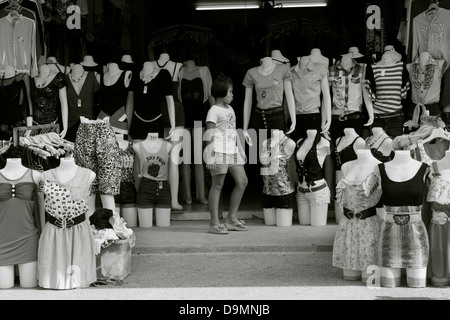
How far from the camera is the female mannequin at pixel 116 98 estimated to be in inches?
284

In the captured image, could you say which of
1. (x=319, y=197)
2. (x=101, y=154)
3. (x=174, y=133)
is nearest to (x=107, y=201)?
(x=101, y=154)

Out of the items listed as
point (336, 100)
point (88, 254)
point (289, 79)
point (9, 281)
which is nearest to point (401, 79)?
point (336, 100)

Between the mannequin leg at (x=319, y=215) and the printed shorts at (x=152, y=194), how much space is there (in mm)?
1454

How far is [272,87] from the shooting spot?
7.15 meters

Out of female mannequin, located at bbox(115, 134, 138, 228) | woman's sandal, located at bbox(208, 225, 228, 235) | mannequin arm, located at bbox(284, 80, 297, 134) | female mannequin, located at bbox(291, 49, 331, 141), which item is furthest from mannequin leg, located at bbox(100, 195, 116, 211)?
female mannequin, located at bbox(291, 49, 331, 141)

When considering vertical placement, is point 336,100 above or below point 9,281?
above

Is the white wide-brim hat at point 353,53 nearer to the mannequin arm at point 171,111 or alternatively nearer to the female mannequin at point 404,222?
the mannequin arm at point 171,111

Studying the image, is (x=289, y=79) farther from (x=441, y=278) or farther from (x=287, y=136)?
(x=441, y=278)

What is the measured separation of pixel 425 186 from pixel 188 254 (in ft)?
6.85

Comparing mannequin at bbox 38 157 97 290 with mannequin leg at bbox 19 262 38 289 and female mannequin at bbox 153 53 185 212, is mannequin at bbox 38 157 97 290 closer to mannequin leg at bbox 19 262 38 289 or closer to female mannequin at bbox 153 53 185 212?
mannequin leg at bbox 19 262 38 289

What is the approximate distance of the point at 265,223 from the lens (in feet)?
23.7

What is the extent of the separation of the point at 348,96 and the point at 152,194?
2.20 m

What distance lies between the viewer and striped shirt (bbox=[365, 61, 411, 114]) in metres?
7.17

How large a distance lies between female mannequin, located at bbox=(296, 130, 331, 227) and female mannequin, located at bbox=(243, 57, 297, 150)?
0.79ft
